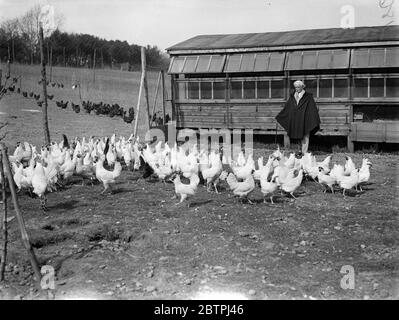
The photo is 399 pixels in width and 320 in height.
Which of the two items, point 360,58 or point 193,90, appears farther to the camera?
point 193,90

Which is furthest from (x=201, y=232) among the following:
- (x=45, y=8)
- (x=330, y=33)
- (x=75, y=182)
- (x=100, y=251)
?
(x=330, y=33)

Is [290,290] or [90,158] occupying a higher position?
[90,158]

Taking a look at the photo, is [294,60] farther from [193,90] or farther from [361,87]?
[193,90]

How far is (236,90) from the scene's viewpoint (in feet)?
55.8

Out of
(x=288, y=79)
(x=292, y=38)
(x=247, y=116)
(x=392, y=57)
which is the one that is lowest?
(x=247, y=116)

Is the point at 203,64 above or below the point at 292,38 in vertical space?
below

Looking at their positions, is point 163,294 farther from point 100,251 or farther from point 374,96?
point 374,96

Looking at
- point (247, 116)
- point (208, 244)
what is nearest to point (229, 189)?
point (208, 244)

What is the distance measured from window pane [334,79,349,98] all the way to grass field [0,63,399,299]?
566cm

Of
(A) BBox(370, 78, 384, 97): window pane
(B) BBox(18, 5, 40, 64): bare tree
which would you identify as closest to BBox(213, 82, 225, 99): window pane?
(A) BBox(370, 78, 384, 97): window pane

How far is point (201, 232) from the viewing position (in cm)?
706

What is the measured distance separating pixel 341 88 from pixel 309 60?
1440 millimetres

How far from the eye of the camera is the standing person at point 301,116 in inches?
529

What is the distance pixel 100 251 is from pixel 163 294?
5.38 feet
